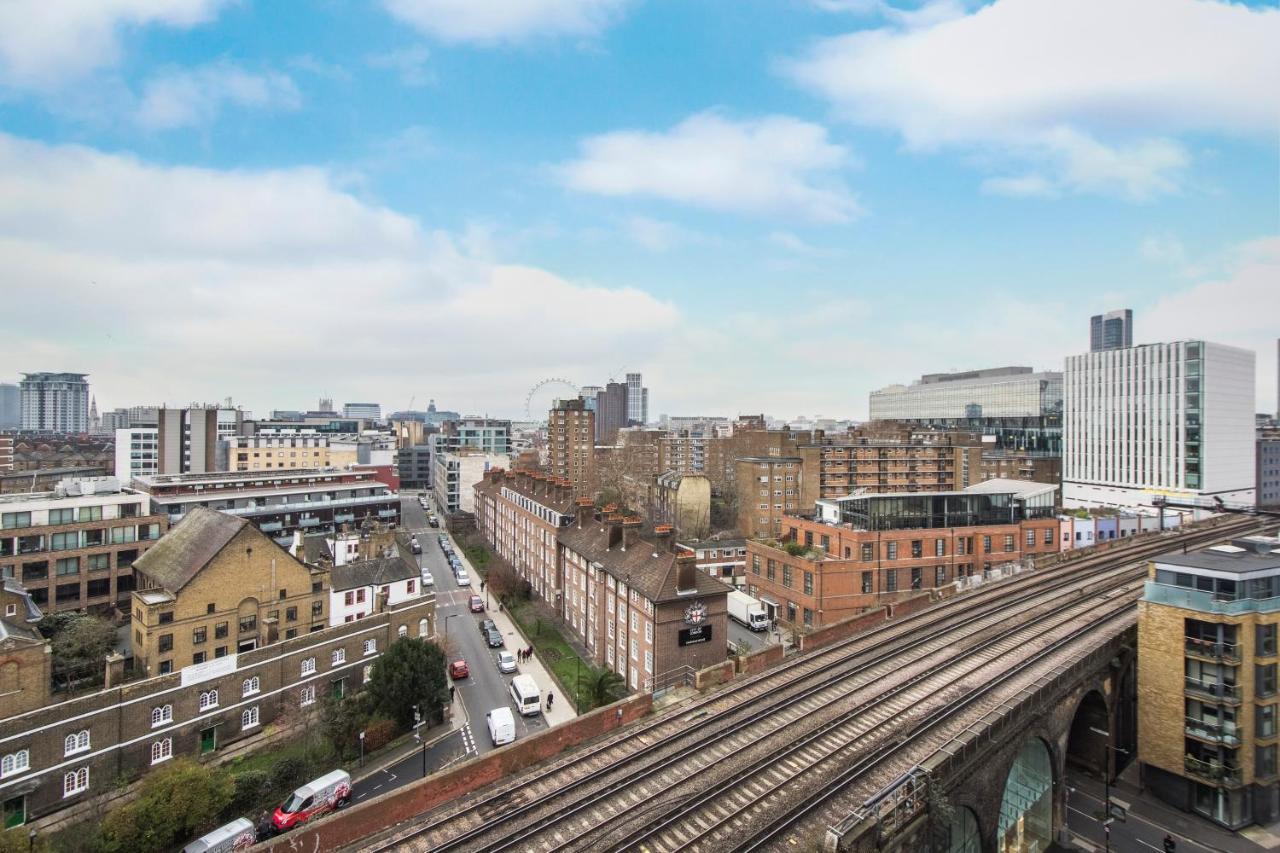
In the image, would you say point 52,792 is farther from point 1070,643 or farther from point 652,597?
point 1070,643

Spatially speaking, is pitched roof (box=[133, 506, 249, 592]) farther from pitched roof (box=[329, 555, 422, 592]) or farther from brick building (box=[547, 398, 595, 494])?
brick building (box=[547, 398, 595, 494])

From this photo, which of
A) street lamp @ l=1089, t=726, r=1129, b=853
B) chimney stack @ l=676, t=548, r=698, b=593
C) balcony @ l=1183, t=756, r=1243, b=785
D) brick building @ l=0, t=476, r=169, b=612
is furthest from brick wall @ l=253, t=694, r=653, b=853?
brick building @ l=0, t=476, r=169, b=612

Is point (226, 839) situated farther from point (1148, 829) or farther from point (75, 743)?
point (1148, 829)

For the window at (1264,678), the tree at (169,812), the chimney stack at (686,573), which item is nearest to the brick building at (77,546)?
the tree at (169,812)

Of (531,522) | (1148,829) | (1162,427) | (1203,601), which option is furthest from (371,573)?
(1162,427)

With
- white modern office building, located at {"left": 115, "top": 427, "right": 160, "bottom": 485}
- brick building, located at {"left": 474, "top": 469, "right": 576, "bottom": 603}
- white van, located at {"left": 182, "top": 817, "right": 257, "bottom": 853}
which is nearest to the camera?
white van, located at {"left": 182, "top": 817, "right": 257, "bottom": 853}

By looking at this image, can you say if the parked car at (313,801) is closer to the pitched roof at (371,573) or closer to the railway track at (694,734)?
the railway track at (694,734)
